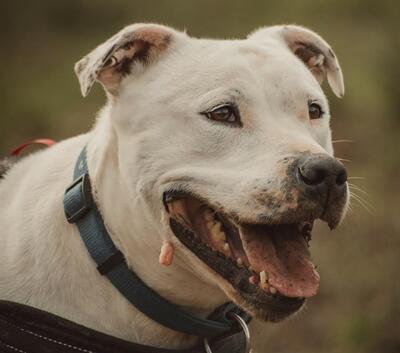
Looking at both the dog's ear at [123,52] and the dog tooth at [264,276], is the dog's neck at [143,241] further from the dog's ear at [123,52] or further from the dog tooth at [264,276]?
the dog tooth at [264,276]

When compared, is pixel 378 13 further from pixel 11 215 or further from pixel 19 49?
pixel 11 215

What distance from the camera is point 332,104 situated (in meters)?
9.79

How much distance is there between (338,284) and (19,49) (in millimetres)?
8764

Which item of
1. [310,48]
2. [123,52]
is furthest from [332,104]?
[123,52]

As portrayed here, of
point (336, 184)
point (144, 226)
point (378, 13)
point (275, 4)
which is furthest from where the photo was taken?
point (275, 4)

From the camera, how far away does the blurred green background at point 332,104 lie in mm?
5184

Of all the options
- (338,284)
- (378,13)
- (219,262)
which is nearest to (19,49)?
(378,13)

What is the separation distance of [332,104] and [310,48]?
6.14 metres

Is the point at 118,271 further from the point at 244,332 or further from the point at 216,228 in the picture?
the point at 244,332

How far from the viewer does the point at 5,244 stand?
3.35 metres

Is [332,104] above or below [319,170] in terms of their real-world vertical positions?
below

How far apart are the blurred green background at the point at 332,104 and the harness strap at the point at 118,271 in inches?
48.9

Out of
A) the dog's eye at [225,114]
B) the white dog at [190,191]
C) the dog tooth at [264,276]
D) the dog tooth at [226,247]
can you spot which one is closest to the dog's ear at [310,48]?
the white dog at [190,191]

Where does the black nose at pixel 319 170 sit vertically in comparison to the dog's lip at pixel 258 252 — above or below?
above
